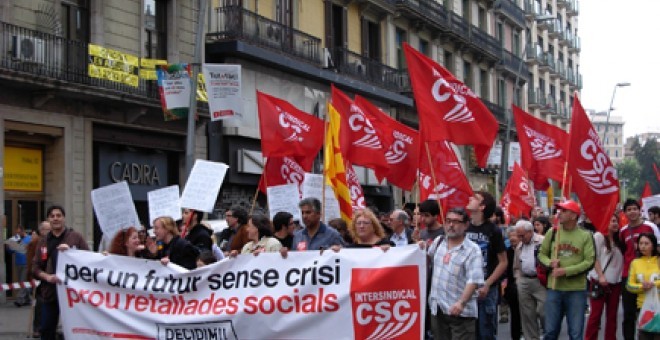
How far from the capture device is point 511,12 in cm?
5047

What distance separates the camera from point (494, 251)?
9375 millimetres

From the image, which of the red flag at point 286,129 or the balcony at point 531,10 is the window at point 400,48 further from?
the red flag at point 286,129

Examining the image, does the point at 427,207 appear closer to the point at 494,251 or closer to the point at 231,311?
the point at 494,251

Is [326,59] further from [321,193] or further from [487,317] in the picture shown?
[487,317]

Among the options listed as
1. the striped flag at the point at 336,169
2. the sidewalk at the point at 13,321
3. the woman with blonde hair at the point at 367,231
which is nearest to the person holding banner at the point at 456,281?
the woman with blonde hair at the point at 367,231

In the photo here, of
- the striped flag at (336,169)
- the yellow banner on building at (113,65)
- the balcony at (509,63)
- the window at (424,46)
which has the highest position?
the balcony at (509,63)

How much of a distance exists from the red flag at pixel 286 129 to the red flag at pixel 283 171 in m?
0.18

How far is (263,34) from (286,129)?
10800 millimetres

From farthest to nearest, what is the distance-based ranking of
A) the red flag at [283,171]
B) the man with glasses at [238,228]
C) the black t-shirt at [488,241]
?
the red flag at [283,171], the man with glasses at [238,228], the black t-shirt at [488,241]

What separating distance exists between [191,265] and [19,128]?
1064 centimetres

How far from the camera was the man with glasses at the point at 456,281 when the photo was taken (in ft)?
26.7

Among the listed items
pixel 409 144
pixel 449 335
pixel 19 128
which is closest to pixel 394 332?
pixel 449 335

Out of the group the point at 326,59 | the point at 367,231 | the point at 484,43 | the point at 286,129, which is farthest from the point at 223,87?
the point at 484,43

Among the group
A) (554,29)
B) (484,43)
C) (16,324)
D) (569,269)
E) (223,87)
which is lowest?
(16,324)
